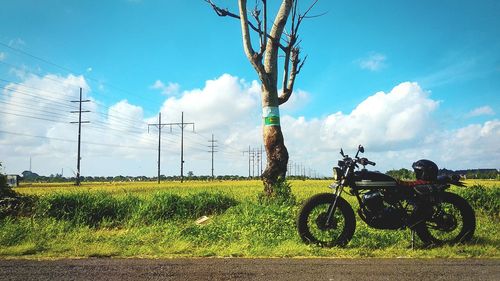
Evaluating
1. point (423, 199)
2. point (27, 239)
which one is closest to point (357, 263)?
point (423, 199)

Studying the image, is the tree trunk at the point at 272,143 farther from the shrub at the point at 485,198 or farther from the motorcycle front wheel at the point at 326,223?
the shrub at the point at 485,198

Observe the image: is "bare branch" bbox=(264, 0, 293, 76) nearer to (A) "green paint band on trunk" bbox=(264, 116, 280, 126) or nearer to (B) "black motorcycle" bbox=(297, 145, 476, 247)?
(A) "green paint band on trunk" bbox=(264, 116, 280, 126)

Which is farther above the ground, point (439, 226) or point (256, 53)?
point (256, 53)

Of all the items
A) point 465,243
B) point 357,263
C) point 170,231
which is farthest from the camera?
point 170,231

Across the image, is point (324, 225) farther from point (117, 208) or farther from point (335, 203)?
point (117, 208)

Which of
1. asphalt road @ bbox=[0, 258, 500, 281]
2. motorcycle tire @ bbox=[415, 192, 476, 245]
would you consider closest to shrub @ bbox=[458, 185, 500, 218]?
motorcycle tire @ bbox=[415, 192, 476, 245]

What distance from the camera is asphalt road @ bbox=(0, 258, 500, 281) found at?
4.75 meters

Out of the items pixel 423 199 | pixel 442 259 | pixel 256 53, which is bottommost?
pixel 442 259

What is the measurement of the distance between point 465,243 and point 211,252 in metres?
4.49

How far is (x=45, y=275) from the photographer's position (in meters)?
4.93

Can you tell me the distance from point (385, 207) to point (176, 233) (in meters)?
4.10

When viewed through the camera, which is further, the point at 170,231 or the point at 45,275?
the point at 170,231

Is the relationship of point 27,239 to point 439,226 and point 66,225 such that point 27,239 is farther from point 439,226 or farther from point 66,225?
point 439,226

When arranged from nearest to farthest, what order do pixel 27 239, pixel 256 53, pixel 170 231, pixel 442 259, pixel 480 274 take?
pixel 480 274, pixel 442 259, pixel 27 239, pixel 170 231, pixel 256 53
